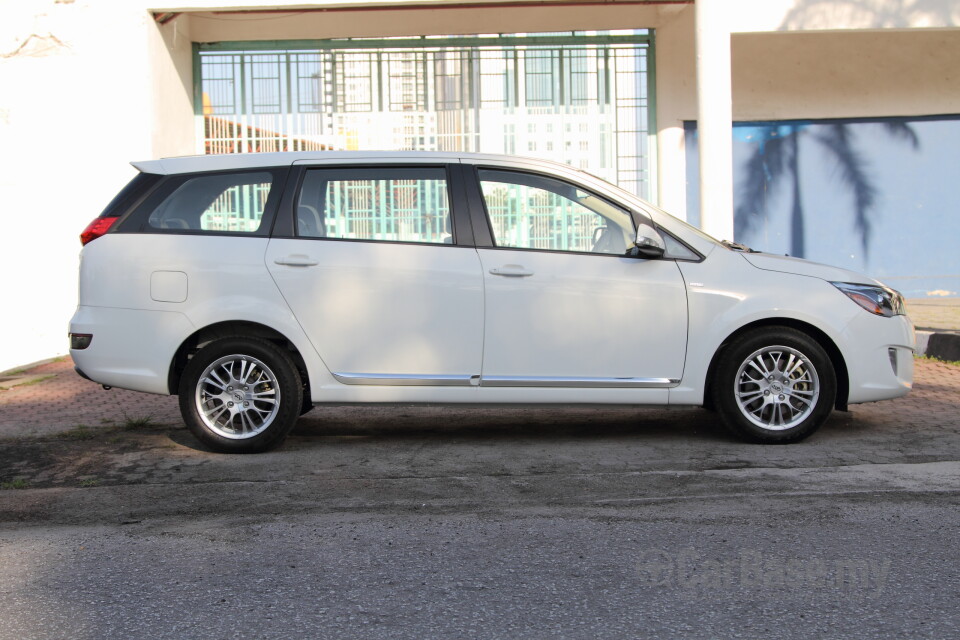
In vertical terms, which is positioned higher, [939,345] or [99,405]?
[939,345]

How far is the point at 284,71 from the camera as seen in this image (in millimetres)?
13672

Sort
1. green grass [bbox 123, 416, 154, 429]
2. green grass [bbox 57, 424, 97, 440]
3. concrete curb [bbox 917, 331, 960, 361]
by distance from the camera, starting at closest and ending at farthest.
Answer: green grass [bbox 57, 424, 97, 440] → green grass [bbox 123, 416, 154, 429] → concrete curb [bbox 917, 331, 960, 361]

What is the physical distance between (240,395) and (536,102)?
8448mm

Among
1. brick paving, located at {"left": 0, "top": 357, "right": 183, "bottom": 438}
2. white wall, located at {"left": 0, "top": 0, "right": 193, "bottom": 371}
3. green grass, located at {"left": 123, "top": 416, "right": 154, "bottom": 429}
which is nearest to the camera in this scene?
green grass, located at {"left": 123, "top": 416, "right": 154, "bottom": 429}

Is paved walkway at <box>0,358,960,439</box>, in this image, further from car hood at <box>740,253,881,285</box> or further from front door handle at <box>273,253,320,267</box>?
front door handle at <box>273,253,320,267</box>

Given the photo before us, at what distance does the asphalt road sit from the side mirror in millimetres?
1198

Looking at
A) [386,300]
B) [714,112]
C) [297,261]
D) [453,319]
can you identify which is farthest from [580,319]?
[714,112]

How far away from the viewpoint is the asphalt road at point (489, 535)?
3.40 meters

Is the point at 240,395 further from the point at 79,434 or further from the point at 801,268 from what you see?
the point at 801,268

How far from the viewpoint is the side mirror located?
614cm

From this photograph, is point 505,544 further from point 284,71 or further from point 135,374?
point 284,71

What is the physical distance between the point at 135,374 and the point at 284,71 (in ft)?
27.3

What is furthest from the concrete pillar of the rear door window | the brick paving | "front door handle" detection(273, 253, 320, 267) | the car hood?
"front door handle" detection(273, 253, 320, 267)

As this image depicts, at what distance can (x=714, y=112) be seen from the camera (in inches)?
459
